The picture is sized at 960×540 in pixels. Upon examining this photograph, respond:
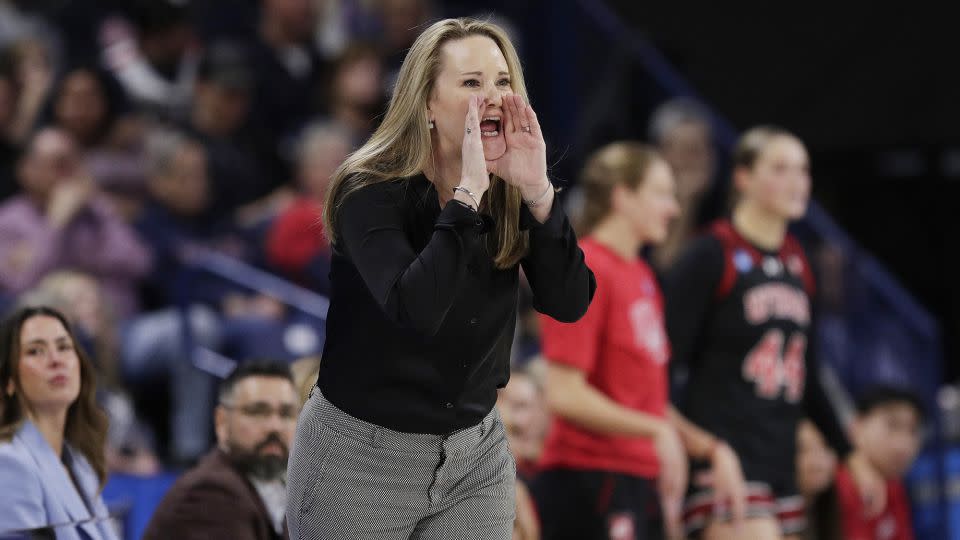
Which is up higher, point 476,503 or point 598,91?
point 598,91

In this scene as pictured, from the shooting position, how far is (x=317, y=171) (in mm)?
7082

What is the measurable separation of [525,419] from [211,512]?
2.01 m

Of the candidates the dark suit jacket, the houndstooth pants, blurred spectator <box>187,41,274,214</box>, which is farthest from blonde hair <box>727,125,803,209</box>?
blurred spectator <box>187,41,274,214</box>

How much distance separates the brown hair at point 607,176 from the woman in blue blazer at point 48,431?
5.90 feet

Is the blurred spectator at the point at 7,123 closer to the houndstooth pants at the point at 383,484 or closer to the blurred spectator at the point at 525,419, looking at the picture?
the blurred spectator at the point at 525,419

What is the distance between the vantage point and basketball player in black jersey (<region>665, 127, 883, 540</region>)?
15.8 feet

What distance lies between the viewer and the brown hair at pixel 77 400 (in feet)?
11.7

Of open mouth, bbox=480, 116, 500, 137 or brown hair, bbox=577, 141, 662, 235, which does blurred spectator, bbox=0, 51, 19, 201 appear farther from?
open mouth, bbox=480, 116, 500, 137

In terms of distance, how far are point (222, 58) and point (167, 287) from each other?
144 cm

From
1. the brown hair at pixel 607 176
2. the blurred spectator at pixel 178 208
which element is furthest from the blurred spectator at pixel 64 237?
the brown hair at pixel 607 176

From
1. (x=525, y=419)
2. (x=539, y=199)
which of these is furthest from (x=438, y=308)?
(x=525, y=419)

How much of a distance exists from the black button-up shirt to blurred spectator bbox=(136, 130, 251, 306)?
4.38 m

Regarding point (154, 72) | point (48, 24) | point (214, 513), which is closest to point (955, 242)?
point (154, 72)

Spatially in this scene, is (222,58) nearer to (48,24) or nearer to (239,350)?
(48,24)
